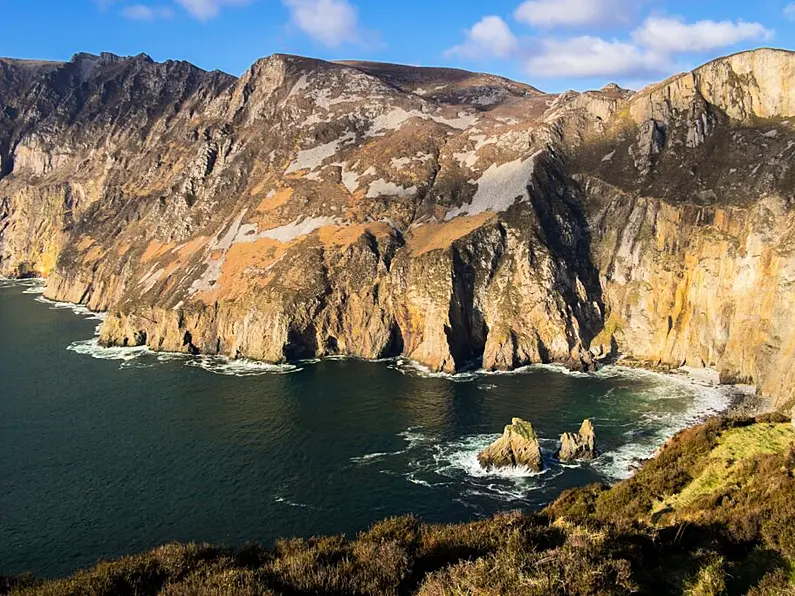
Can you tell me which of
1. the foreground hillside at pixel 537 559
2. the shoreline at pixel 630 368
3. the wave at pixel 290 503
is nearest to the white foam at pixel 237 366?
the shoreline at pixel 630 368

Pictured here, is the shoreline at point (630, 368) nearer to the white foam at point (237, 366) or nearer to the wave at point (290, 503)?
the white foam at point (237, 366)

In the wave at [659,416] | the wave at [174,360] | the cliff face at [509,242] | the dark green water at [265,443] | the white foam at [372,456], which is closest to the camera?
the dark green water at [265,443]

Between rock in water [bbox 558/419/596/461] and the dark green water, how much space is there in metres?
1.86

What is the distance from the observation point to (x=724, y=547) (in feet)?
68.9

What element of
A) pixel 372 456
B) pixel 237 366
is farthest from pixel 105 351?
pixel 372 456

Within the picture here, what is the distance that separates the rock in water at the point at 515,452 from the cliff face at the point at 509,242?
34.0 metres

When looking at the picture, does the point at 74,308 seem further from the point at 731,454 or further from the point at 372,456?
the point at 731,454

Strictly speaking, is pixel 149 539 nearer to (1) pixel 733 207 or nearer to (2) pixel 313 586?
(2) pixel 313 586

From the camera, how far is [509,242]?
118 meters

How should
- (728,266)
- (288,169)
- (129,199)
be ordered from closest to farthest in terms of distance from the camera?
(728,266), (288,169), (129,199)

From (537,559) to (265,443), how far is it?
60.9m

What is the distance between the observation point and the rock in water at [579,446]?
6700cm

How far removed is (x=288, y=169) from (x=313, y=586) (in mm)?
143601

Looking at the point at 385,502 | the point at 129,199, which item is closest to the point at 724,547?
the point at 385,502
